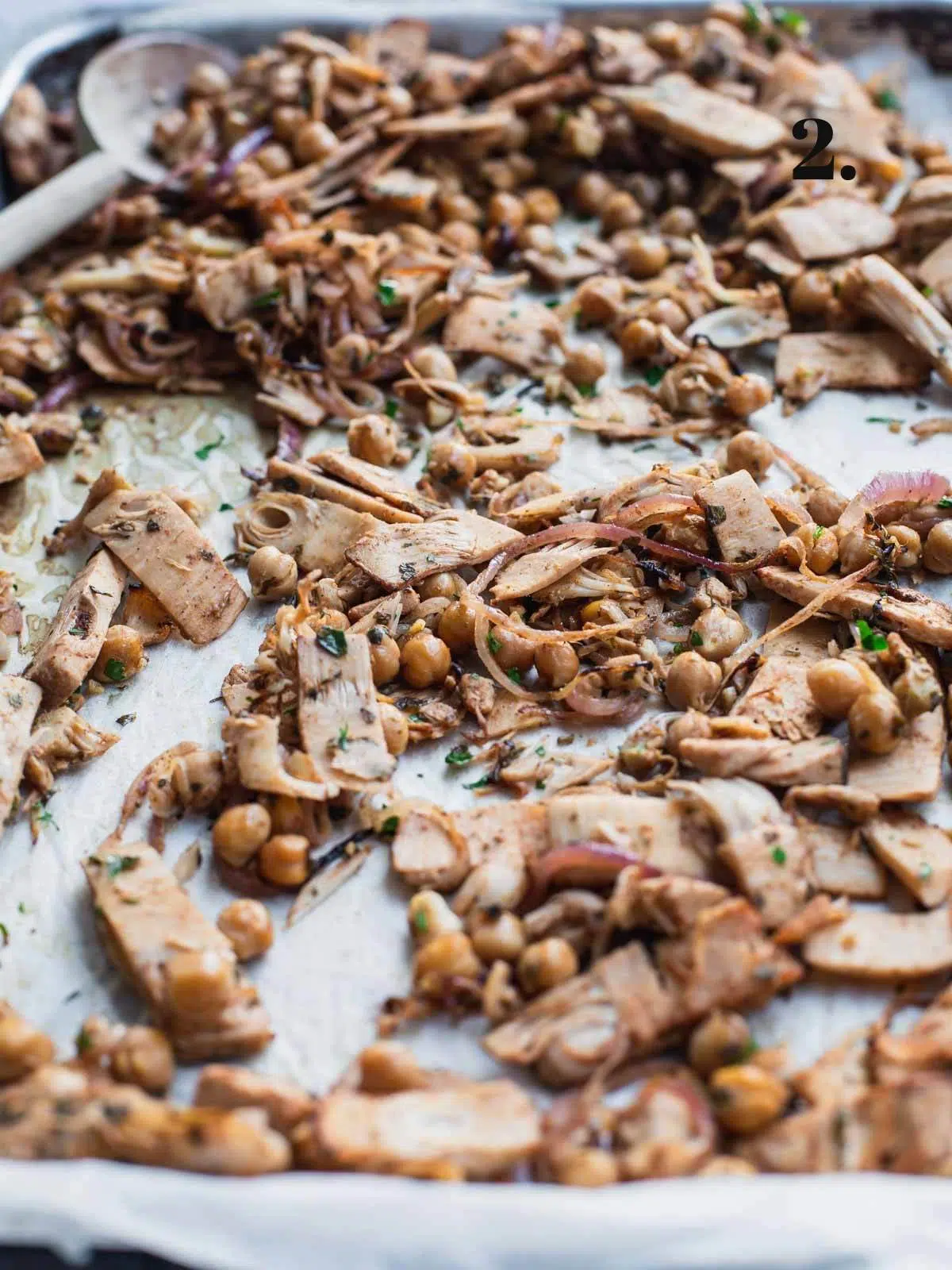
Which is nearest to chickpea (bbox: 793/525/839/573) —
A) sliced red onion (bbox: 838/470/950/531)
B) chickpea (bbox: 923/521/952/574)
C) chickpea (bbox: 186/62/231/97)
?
sliced red onion (bbox: 838/470/950/531)

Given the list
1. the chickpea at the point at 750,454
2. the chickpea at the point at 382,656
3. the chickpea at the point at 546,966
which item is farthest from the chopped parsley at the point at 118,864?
the chickpea at the point at 750,454

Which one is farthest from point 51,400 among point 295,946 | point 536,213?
point 295,946

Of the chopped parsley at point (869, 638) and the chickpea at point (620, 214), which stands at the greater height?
the chickpea at point (620, 214)

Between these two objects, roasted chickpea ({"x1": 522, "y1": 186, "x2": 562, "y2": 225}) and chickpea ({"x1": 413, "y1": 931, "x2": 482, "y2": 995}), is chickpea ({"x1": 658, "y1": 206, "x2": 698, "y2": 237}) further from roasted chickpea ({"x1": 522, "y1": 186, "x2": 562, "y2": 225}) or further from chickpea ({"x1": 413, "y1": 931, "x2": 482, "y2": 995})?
chickpea ({"x1": 413, "y1": 931, "x2": 482, "y2": 995})

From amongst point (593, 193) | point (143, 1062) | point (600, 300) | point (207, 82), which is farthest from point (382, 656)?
point (207, 82)

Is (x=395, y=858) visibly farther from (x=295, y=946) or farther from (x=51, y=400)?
(x=51, y=400)

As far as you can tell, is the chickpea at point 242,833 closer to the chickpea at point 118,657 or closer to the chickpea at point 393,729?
the chickpea at point 393,729
